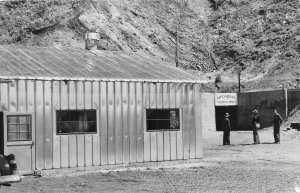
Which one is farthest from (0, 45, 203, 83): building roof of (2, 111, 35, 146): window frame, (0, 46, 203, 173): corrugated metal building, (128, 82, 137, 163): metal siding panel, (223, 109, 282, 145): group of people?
(223, 109, 282, 145): group of people

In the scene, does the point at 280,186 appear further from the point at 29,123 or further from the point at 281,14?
the point at 281,14

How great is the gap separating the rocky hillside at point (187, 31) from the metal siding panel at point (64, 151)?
3893 cm

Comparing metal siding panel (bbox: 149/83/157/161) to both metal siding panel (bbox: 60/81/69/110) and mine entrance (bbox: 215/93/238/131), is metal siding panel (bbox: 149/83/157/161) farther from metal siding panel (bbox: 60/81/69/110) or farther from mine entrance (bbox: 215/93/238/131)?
mine entrance (bbox: 215/93/238/131)

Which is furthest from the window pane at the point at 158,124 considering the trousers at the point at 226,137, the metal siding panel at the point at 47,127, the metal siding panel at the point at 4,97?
the trousers at the point at 226,137

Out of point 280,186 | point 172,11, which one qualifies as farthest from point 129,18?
point 280,186

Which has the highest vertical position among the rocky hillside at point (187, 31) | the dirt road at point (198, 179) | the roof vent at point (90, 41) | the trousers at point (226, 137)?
the rocky hillside at point (187, 31)

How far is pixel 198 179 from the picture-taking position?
15.2m

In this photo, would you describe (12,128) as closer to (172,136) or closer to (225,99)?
(172,136)

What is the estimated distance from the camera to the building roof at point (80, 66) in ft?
55.7

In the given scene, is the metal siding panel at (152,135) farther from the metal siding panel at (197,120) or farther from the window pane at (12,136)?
the window pane at (12,136)

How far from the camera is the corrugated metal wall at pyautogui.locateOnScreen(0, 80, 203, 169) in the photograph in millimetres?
16547

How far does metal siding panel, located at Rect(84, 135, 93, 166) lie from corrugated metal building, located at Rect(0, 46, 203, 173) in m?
0.03

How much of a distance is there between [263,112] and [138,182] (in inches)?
1091

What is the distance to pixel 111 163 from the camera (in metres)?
17.8
